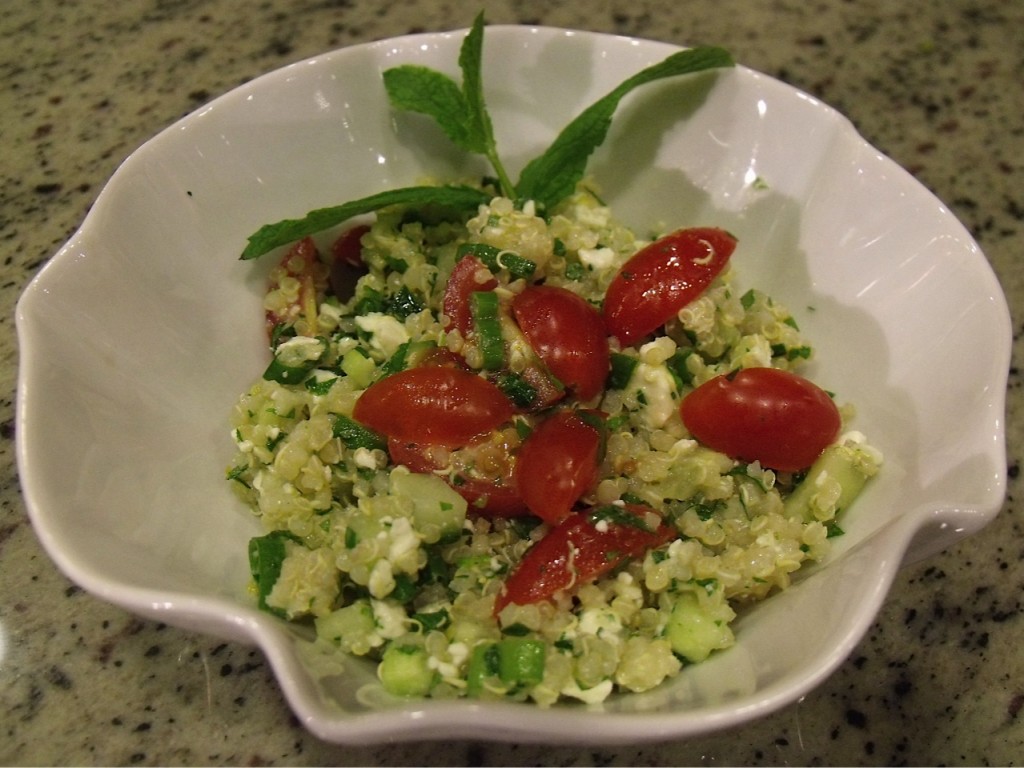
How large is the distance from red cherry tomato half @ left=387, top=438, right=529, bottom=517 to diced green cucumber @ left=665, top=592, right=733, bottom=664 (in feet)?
1.20

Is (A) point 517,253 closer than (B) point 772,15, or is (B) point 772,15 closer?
(A) point 517,253

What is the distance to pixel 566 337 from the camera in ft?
5.61

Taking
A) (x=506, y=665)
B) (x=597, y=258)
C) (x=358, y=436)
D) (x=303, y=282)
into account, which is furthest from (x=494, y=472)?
(x=303, y=282)

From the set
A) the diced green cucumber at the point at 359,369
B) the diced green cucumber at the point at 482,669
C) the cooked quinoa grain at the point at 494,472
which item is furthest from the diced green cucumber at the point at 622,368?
the diced green cucumber at the point at 482,669

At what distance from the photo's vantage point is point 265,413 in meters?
1.77

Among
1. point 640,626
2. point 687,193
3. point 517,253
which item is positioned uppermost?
point 517,253

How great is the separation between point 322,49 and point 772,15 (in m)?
1.87

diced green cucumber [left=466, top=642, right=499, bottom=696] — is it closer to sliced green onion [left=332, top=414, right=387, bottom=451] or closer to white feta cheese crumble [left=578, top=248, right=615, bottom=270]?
sliced green onion [left=332, top=414, right=387, bottom=451]

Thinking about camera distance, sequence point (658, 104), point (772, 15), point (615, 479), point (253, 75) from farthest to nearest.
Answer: point (772, 15)
point (253, 75)
point (658, 104)
point (615, 479)

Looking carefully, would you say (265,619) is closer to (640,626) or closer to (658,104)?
(640,626)

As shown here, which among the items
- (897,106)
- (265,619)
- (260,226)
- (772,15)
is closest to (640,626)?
(265,619)

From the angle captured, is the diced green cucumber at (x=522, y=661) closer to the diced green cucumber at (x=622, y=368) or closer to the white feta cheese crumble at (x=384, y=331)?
the diced green cucumber at (x=622, y=368)

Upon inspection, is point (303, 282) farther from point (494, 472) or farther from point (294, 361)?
point (494, 472)

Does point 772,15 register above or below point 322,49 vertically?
below
